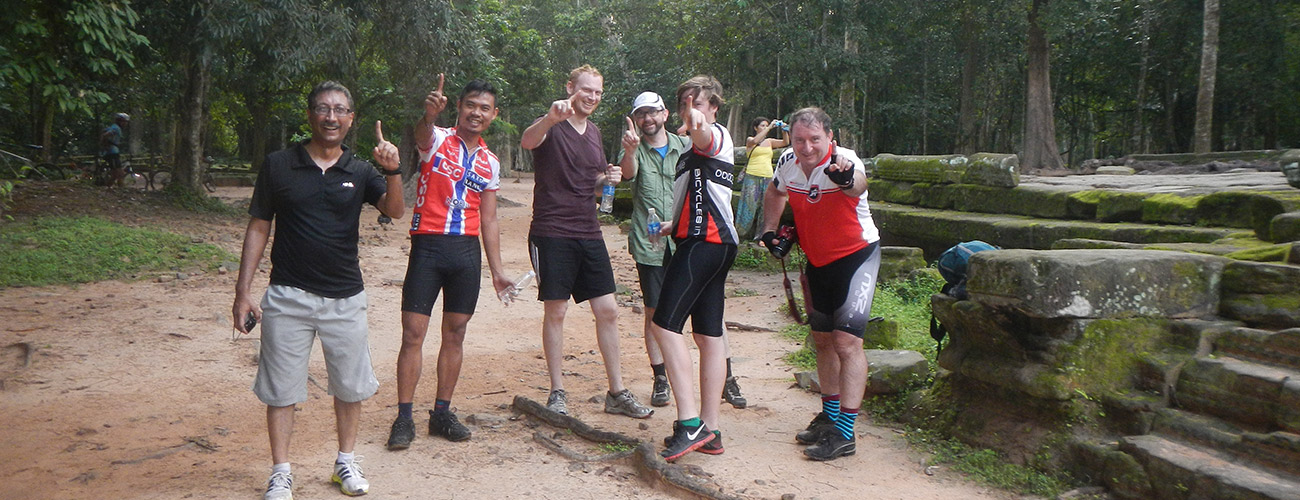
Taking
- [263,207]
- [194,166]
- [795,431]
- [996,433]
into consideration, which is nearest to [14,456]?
[263,207]

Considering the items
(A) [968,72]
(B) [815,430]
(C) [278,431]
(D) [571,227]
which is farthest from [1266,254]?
(A) [968,72]

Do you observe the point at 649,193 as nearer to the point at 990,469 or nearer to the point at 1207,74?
the point at 990,469

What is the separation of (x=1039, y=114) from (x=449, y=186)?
1777 centimetres

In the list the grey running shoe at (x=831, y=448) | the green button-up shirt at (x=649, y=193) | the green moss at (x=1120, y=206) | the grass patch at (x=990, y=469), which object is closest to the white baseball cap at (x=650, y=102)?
the green button-up shirt at (x=649, y=193)

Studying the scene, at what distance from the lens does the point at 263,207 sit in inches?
154

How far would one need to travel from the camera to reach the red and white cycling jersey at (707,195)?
15.5ft

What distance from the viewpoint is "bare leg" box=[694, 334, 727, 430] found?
4.61m

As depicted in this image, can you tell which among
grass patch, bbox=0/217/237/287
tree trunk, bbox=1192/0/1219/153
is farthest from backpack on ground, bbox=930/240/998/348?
tree trunk, bbox=1192/0/1219/153

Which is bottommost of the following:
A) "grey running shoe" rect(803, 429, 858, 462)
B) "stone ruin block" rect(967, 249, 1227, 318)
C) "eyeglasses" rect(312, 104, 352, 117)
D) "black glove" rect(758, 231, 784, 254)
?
"grey running shoe" rect(803, 429, 858, 462)

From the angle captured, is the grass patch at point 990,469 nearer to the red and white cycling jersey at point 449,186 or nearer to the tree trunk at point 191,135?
the red and white cycling jersey at point 449,186

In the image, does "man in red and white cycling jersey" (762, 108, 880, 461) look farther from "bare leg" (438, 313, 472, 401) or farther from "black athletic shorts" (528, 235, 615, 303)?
"bare leg" (438, 313, 472, 401)

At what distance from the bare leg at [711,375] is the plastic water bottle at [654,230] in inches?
33.5

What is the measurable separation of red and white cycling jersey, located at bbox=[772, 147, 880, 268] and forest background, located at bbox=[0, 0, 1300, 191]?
5.94 meters

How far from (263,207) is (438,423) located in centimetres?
151
